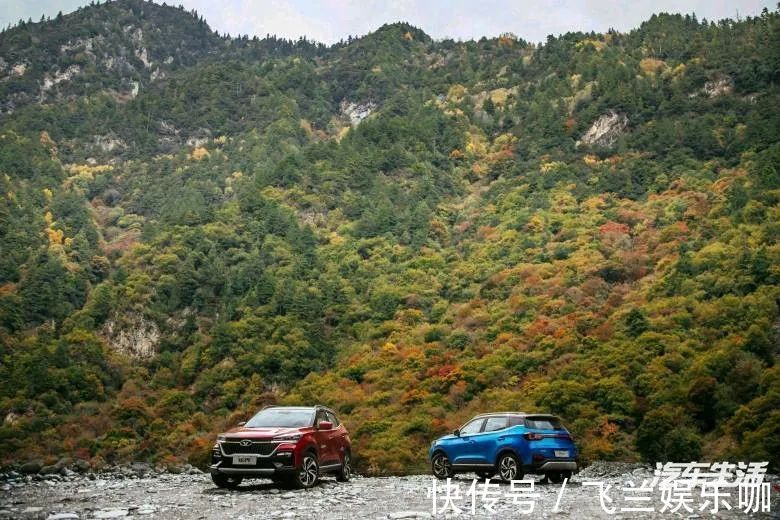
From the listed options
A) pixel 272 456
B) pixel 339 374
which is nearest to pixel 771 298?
pixel 339 374

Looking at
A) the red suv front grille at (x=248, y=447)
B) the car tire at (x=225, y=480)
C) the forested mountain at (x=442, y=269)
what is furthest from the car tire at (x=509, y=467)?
the forested mountain at (x=442, y=269)

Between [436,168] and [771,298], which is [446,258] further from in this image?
[771,298]

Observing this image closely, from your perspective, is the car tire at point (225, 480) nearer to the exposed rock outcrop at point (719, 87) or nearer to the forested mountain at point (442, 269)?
the forested mountain at point (442, 269)

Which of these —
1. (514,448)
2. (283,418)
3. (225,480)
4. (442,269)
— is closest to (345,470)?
(283,418)

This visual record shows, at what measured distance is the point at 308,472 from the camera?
15250 mm

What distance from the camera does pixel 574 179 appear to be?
94375mm

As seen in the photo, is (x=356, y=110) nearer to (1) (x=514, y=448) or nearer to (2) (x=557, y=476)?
(2) (x=557, y=476)

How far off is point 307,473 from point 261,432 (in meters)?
1.32

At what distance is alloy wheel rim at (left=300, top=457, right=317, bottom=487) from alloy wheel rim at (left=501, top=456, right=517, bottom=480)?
478cm

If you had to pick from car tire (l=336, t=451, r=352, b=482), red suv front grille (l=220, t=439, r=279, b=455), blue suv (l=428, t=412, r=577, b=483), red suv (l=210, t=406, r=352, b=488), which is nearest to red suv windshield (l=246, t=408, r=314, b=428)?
red suv (l=210, t=406, r=352, b=488)

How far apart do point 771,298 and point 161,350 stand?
59831 mm

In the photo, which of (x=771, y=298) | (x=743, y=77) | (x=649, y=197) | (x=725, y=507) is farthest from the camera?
(x=743, y=77)

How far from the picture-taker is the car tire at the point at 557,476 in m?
17.6

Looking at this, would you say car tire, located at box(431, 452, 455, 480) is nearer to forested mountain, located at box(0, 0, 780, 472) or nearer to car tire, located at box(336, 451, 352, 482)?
car tire, located at box(336, 451, 352, 482)
